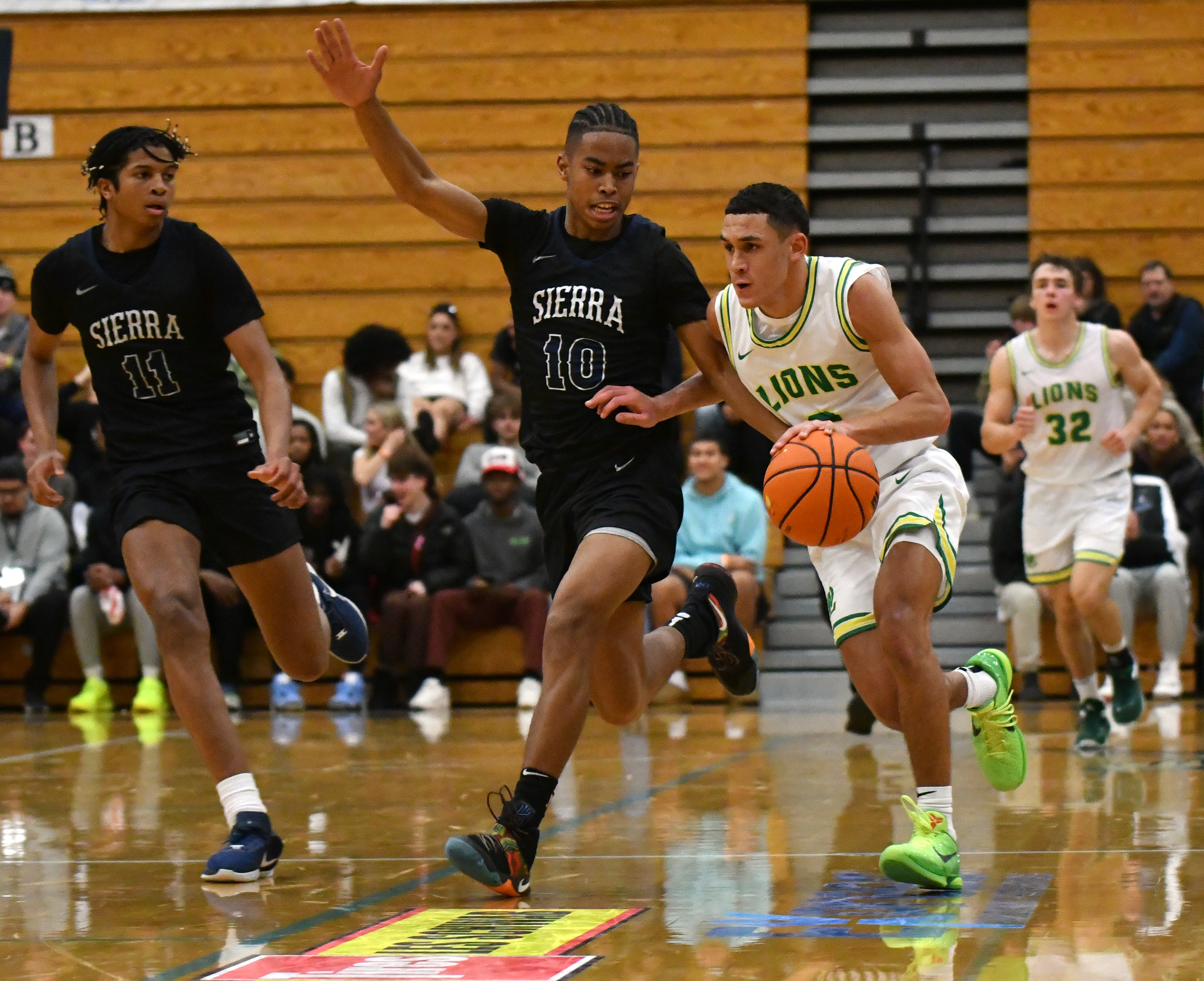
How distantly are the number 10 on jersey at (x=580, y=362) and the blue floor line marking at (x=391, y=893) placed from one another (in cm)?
137

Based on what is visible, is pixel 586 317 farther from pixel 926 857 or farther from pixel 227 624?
pixel 227 624

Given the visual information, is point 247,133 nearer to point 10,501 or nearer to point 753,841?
point 10,501

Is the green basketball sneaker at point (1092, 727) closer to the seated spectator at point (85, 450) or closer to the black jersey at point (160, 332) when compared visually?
the black jersey at point (160, 332)

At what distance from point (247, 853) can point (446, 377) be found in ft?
24.3

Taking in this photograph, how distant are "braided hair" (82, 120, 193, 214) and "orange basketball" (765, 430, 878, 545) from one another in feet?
6.50

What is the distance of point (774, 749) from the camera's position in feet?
25.9

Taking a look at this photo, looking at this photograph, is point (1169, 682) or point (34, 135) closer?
point (1169, 682)

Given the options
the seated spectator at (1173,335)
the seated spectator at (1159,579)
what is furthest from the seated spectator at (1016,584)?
the seated spectator at (1173,335)

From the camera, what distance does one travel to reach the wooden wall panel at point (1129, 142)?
12227mm

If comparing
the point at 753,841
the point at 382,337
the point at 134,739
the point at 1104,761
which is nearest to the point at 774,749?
the point at 1104,761

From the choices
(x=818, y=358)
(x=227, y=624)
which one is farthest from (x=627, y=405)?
(x=227, y=624)

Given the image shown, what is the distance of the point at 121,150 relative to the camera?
15.7 ft

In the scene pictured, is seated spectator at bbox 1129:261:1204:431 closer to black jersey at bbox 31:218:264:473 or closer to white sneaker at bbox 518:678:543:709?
white sneaker at bbox 518:678:543:709

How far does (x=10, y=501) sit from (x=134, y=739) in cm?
254
